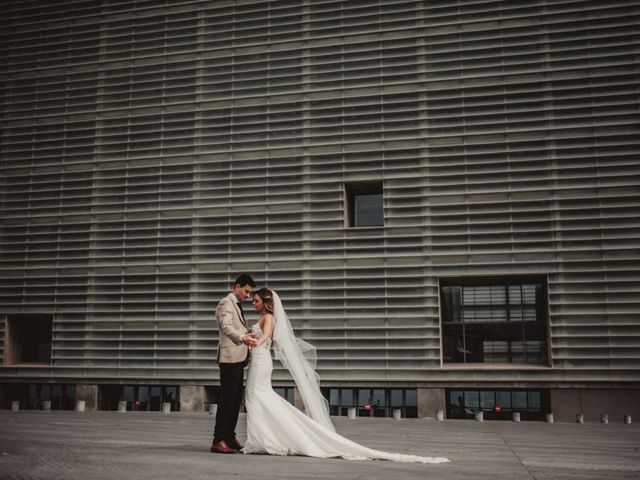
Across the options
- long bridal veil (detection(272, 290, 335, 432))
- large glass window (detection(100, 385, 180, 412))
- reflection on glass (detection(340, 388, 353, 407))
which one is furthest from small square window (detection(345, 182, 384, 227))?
long bridal veil (detection(272, 290, 335, 432))

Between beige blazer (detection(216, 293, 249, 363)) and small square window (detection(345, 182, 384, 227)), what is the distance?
25.3 ft

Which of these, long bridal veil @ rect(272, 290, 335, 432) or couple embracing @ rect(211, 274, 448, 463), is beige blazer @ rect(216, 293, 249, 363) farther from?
long bridal veil @ rect(272, 290, 335, 432)

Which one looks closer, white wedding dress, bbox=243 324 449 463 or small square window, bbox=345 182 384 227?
white wedding dress, bbox=243 324 449 463

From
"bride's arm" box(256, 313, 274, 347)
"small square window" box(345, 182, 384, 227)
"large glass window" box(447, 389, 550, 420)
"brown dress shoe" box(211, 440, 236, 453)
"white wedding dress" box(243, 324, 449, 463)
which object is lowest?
"large glass window" box(447, 389, 550, 420)

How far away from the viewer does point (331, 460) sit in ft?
22.7

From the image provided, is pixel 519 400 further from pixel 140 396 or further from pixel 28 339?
pixel 28 339

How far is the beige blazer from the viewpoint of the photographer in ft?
25.6

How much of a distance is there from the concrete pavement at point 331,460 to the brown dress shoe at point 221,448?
178mm

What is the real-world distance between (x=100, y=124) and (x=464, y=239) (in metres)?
10.7

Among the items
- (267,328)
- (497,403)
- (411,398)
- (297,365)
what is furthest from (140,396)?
(267,328)

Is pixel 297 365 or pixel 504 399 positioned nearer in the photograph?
pixel 297 365

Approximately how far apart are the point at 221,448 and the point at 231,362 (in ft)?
3.49

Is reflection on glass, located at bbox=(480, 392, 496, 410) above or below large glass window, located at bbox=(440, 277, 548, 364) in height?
below

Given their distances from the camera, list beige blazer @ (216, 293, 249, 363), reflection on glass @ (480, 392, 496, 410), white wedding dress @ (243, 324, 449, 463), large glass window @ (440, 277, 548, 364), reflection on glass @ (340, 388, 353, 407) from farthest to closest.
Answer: reflection on glass @ (340, 388, 353, 407)
reflection on glass @ (480, 392, 496, 410)
large glass window @ (440, 277, 548, 364)
beige blazer @ (216, 293, 249, 363)
white wedding dress @ (243, 324, 449, 463)
